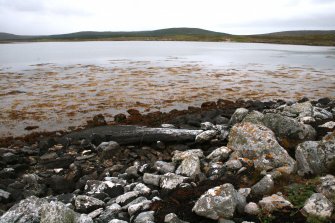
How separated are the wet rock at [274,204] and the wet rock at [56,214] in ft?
11.7

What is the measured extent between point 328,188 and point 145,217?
3619 millimetres

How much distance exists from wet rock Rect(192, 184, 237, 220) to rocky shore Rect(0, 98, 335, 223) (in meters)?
0.02

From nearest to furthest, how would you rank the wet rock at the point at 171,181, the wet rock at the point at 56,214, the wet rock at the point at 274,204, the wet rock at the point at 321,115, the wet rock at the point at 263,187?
the wet rock at the point at 56,214, the wet rock at the point at 274,204, the wet rock at the point at 263,187, the wet rock at the point at 171,181, the wet rock at the point at 321,115

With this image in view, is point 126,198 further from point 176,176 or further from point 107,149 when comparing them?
point 107,149

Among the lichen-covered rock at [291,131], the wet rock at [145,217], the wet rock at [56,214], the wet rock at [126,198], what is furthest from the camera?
the lichen-covered rock at [291,131]

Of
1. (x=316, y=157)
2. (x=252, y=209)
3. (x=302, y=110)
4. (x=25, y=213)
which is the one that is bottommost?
(x=25, y=213)

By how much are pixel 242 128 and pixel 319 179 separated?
293cm

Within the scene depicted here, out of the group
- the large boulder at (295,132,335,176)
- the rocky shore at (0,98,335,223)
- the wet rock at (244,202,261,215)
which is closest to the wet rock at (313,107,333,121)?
the rocky shore at (0,98,335,223)

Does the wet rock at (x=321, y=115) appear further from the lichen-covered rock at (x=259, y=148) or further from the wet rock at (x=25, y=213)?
the wet rock at (x=25, y=213)

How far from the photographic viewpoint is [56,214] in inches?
247

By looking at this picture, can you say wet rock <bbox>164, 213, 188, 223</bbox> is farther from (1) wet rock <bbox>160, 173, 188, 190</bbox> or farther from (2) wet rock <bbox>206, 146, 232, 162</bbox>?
(2) wet rock <bbox>206, 146, 232, 162</bbox>

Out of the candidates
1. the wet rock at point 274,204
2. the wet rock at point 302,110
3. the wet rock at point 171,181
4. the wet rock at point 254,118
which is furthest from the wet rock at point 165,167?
the wet rock at point 302,110

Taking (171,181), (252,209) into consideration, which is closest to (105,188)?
(171,181)

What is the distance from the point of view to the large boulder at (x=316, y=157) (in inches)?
Result: 314
